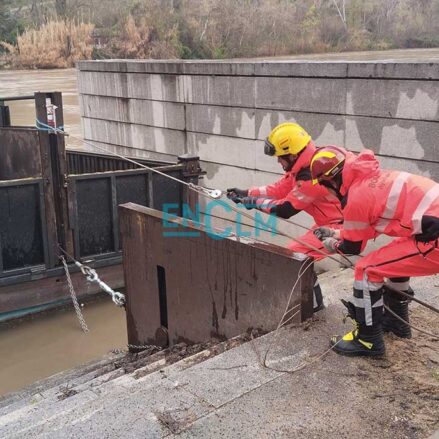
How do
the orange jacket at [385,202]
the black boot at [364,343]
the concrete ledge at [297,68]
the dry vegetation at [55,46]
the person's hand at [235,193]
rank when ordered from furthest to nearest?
1. the dry vegetation at [55,46]
2. the concrete ledge at [297,68]
3. the person's hand at [235,193]
4. the black boot at [364,343]
5. the orange jacket at [385,202]

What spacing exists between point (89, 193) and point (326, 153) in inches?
168

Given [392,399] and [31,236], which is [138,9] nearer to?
[31,236]

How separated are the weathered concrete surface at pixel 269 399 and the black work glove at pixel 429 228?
2.93 ft

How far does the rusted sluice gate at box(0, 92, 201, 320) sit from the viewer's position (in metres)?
6.74

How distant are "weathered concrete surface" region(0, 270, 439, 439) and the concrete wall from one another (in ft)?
11.1

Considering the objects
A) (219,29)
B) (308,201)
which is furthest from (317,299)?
(219,29)

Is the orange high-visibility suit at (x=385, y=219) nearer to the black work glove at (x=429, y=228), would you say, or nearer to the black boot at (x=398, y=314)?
the black work glove at (x=429, y=228)

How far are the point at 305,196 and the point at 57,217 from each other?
3494 millimetres

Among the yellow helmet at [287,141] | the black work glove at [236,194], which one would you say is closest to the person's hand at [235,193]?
the black work glove at [236,194]

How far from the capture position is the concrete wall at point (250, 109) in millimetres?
6715

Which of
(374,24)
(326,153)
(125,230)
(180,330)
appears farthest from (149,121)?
(374,24)

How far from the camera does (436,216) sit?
3.32 metres

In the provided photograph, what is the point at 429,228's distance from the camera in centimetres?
333

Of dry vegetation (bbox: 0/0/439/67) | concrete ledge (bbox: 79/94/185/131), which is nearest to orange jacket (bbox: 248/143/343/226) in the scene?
concrete ledge (bbox: 79/94/185/131)
